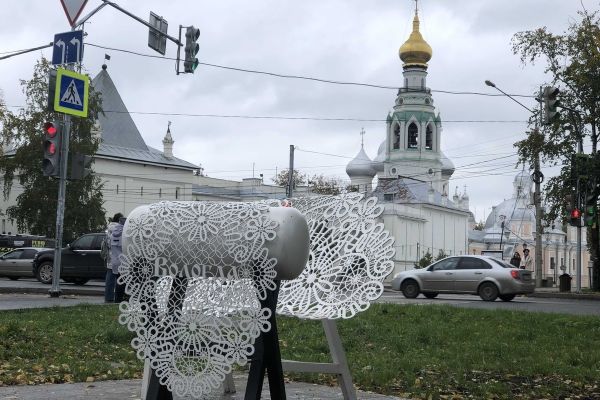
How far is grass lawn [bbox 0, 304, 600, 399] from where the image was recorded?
679 centimetres

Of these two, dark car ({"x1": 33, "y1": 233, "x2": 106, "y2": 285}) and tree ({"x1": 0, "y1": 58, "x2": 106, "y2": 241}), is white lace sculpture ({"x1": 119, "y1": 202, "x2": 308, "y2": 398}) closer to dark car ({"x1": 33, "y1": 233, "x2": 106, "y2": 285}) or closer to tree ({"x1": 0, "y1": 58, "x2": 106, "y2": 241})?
dark car ({"x1": 33, "y1": 233, "x2": 106, "y2": 285})

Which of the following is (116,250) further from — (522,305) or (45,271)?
(45,271)

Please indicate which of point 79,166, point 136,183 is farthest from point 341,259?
point 136,183

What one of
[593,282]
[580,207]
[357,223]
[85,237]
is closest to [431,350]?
[357,223]

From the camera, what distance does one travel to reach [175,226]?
162 inches

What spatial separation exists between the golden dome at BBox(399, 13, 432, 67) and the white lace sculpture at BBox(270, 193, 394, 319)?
9556 cm

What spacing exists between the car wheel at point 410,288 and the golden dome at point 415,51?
249ft

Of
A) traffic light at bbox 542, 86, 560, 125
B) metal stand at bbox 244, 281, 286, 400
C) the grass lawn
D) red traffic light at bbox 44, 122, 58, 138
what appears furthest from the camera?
traffic light at bbox 542, 86, 560, 125

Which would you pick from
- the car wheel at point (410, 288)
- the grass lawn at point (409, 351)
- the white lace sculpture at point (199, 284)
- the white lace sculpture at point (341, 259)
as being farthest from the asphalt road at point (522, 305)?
the white lace sculpture at point (199, 284)

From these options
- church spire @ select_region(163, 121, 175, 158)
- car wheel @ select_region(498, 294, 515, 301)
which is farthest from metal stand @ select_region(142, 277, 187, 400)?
church spire @ select_region(163, 121, 175, 158)

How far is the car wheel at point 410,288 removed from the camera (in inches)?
1029

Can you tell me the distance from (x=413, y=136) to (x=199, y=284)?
9884 cm

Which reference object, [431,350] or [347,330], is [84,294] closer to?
[347,330]

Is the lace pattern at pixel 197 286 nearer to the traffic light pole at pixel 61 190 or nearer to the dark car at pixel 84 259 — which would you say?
the traffic light pole at pixel 61 190
